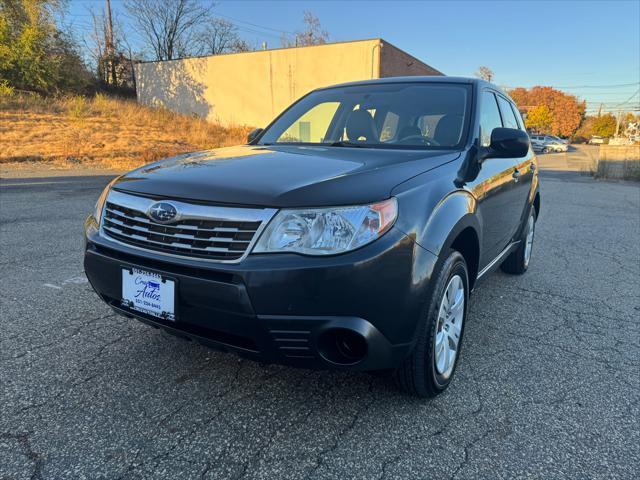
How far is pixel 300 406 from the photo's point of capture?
2254mm

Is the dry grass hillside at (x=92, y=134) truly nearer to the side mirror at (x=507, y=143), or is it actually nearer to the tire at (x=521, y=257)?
the tire at (x=521, y=257)

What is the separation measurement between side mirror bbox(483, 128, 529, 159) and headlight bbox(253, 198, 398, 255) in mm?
1390

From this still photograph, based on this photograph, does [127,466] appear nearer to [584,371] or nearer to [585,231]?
[584,371]

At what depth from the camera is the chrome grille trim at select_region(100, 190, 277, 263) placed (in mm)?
1812

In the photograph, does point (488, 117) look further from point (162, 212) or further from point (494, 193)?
point (162, 212)

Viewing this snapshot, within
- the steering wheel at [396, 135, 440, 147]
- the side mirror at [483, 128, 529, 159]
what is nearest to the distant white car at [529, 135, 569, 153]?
the side mirror at [483, 128, 529, 159]

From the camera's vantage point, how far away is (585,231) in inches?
272

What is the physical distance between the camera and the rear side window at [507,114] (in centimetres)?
379

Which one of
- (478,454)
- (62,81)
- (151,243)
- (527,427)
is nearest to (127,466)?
(151,243)

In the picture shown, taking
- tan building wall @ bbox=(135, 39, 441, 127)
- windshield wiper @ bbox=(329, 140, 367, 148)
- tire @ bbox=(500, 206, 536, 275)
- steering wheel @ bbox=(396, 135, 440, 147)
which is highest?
tan building wall @ bbox=(135, 39, 441, 127)

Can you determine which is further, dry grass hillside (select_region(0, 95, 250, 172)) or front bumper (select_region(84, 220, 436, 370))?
dry grass hillside (select_region(0, 95, 250, 172))

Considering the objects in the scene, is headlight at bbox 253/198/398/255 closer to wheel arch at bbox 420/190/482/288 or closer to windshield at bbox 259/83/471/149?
wheel arch at bbox 420/190/482/288

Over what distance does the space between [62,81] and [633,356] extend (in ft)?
97.5

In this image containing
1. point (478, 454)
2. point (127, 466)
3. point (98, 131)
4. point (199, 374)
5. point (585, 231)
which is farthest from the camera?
point (98, 131)
